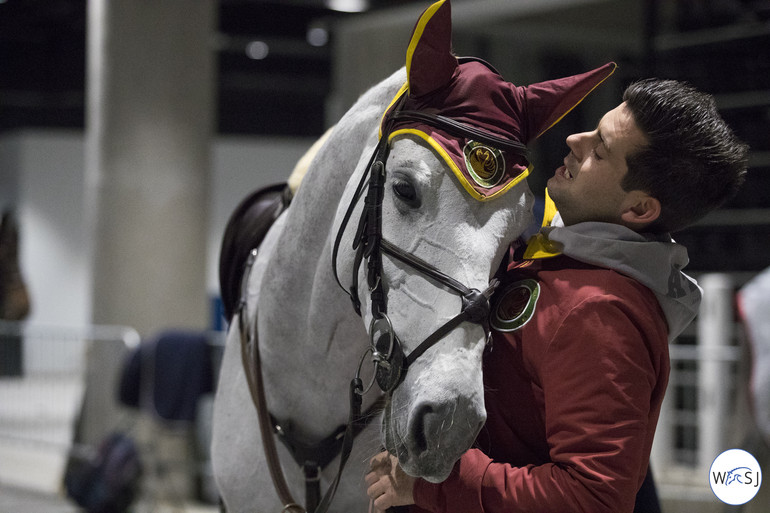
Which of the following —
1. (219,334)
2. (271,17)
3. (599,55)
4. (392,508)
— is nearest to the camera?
(392,508)

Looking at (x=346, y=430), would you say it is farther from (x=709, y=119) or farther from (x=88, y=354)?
(x=88, y=354)

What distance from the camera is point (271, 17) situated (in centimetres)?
981

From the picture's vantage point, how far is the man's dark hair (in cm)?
113

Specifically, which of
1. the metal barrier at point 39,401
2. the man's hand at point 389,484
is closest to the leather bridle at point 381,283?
the man's hand at point 389,484

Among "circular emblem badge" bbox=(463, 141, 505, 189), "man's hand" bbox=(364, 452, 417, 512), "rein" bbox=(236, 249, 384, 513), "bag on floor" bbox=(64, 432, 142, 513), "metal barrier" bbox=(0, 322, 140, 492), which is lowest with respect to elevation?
"metal barrier" bbox=(0, 322, 140, 492)

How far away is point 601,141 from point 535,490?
18.7 inches

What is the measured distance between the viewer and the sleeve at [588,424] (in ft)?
3.49

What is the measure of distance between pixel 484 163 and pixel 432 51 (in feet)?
0.58

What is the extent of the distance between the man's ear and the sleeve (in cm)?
14

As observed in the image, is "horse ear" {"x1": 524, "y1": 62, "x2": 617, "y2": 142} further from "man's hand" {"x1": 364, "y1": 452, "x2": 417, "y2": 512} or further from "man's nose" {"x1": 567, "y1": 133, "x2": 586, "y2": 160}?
"man's hand" {"x1": 364, "y1": 452, "x2": 417, "y2": 512}

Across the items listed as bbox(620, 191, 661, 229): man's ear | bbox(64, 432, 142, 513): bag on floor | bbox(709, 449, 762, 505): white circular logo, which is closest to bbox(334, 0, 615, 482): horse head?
bbox(620, 191, 661, 229): man's ear

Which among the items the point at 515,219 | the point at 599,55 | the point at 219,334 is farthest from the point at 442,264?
the point at 599,55

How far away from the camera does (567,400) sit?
1093 millimetres

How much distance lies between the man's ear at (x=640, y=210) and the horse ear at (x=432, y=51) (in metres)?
0.30
